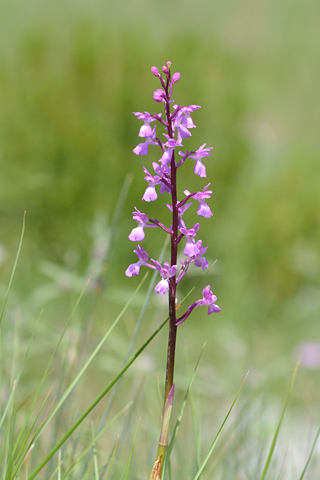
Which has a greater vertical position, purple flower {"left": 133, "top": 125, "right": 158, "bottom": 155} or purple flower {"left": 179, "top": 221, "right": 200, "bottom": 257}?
purple flower {"left": 133, "top": 125, "right": 158, "bottom": 155}

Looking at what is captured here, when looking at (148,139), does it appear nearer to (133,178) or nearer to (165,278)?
(165,278)

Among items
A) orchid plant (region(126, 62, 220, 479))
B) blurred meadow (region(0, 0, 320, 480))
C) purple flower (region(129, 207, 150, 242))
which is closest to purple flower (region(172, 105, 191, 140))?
orchid plant (region(126, 62, 220, 479))

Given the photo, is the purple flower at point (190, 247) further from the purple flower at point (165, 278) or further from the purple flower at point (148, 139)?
the purple flower at point (148, 139)

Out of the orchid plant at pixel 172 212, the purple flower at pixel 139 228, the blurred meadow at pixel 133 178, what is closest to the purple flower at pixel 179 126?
the orchid plant at pixel 172 212

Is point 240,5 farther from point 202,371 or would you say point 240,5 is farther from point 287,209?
point 202,371

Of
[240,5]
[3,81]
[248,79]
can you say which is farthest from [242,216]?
[240,5]

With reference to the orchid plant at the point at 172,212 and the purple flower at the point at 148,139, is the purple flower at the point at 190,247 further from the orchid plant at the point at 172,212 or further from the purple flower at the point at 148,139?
the purple flower at the point at 148,139

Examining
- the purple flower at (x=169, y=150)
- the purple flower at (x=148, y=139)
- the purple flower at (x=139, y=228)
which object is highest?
the purple flower at (x=148, y=139)

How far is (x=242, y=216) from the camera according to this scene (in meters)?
8.77

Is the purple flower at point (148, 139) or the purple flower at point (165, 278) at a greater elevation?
the purple flower at point (148, 139)

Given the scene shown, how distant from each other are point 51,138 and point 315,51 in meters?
28.6

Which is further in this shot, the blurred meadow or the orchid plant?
the blurred meadow

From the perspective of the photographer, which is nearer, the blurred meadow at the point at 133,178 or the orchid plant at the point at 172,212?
the orchid plant at the point at 172,212

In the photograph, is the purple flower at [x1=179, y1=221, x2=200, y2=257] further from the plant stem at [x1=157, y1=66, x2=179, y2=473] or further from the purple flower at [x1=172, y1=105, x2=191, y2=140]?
the purple flower at [x1=172, y1=105, x2=191, y2=140]
